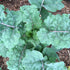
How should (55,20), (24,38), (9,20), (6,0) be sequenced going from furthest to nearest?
1. (6,0)
2. (24,38)
3. (9,20)
4. (55,20)

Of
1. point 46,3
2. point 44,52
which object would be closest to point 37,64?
point 44,52

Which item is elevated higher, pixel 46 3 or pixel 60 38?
pixel 46 3

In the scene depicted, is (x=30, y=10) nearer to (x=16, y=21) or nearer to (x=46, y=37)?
(x=16, y=21)

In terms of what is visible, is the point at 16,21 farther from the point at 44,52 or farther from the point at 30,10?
the point at 44,52

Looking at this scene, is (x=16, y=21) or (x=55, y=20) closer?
(x=55, y=20)

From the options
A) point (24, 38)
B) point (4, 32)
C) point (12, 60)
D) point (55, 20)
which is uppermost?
point (55, 20)

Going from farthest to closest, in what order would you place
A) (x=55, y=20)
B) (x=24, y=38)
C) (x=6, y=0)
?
(x=6, y=0), (x=24, y=38), (x=55, y=20)

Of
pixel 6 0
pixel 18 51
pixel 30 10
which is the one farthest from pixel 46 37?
pixel 6 0

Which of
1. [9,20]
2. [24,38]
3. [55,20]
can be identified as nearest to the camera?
[55,20]

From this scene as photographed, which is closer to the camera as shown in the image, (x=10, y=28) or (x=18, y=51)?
(x=10, y=28)
